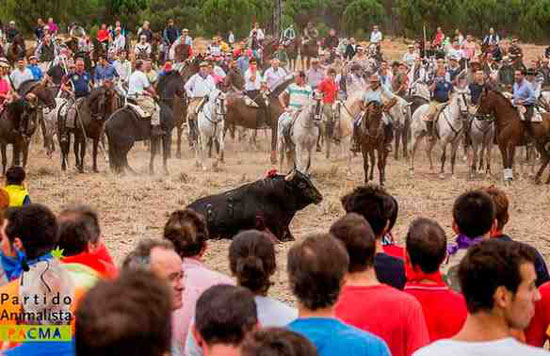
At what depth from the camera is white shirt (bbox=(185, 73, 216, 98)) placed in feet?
81.4

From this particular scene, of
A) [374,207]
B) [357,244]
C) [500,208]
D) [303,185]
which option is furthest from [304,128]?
[357,244]

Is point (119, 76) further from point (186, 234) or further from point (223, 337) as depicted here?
point (223, 337)

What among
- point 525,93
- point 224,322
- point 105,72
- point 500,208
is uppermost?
point 105,72

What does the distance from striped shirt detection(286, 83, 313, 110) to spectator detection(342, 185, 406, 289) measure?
1604cm

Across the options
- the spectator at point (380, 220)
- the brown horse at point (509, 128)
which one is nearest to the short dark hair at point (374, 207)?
the spectator at point (380, 220)

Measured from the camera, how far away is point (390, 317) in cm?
482

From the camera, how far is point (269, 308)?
4.85m

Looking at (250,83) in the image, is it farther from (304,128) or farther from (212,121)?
(304,128)

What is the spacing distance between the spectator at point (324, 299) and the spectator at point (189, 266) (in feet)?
3.70

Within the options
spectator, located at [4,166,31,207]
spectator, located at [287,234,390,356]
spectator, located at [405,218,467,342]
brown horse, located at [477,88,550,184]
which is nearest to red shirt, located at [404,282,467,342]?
spectator, located at [405,218,467,342]

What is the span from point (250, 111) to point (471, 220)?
20.0 m

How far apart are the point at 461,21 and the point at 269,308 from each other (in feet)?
145

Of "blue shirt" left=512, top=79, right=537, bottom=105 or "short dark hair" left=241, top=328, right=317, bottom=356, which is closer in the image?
"short dark hair" left=241, top=328, right=317, bottom=356

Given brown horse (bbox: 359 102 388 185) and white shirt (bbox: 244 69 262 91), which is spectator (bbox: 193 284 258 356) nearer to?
brown horse (bbox: 359 102 388 185)
